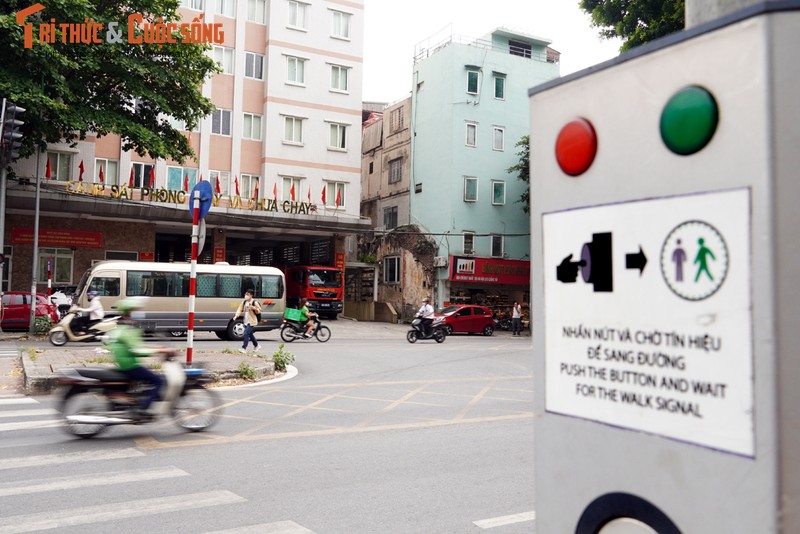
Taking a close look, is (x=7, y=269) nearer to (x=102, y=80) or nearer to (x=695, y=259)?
(x=102, y=80)

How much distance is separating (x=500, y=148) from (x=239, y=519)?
117ft

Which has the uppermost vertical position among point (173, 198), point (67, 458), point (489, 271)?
point (173, 198)

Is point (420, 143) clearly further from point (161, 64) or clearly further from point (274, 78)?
point (161, 64)

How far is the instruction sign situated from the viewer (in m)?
1.52

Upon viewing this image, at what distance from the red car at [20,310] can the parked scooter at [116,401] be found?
1667 cm

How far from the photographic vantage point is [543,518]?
6.72 feet

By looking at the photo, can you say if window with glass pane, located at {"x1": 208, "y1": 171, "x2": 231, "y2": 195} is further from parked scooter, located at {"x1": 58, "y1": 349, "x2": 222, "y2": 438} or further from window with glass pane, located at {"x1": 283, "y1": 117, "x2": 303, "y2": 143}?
parked scooter, located at {"x1": 58, "y1": 349, "x2": 222, "y2": 438}

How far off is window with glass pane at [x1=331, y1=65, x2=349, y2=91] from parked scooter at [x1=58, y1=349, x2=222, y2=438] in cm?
3027

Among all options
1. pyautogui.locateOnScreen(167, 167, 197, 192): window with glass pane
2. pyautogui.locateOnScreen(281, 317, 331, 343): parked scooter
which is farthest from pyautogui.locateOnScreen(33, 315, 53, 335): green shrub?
pyautogui.locateOnScreen(167, 167, 197, 192): window with glass pane

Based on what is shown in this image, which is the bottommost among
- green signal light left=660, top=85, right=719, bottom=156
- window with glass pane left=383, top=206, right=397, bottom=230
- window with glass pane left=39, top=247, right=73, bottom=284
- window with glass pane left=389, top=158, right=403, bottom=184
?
green signal light left=660, top=85, right=719, bottom=156

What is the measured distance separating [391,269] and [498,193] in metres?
Answer: 7.53

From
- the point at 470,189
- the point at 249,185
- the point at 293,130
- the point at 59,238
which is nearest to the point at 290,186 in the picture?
the point at 249,185

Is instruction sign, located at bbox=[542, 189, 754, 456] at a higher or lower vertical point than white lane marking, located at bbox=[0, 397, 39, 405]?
higher

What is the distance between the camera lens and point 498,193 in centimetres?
3812
